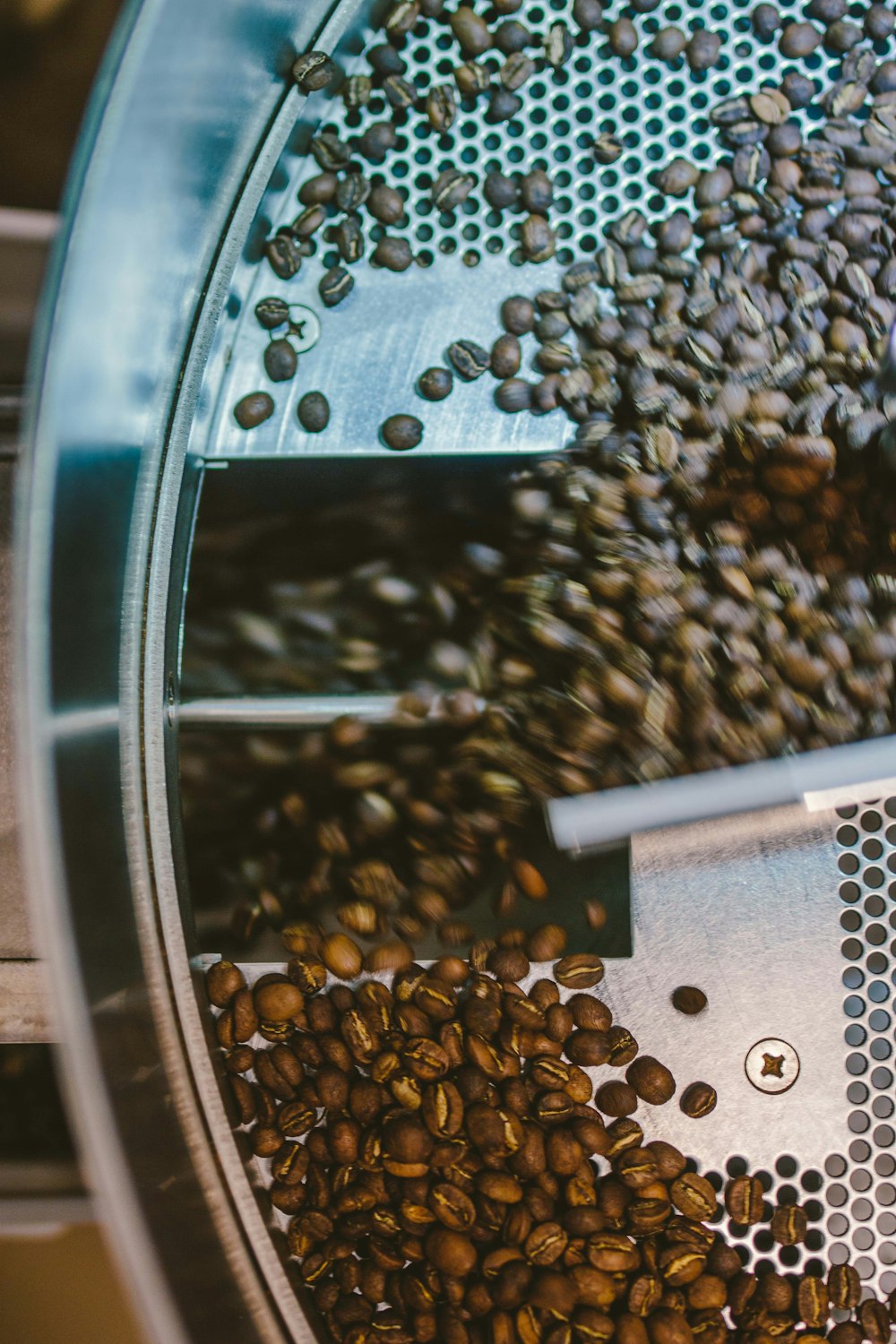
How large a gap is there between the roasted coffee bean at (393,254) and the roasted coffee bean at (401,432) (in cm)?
13

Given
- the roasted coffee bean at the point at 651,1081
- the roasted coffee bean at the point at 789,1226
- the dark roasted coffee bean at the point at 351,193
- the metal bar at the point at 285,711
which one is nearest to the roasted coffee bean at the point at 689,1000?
the roasted coffee bean at the point at 651,1081

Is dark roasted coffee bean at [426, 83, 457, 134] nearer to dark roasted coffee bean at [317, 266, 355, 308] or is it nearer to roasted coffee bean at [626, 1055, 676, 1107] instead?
dark roasted coffee bean at [317, 266, 355, 308]

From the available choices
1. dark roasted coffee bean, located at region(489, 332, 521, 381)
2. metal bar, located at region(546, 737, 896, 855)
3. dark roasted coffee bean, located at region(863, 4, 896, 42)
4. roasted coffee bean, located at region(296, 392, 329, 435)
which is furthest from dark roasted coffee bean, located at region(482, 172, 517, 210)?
metal bar, located at region(546, 737, 896, 855)

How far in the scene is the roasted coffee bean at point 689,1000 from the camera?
2.49ft

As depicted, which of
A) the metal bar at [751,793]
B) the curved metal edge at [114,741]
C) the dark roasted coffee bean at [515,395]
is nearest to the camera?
the curved metal edge at [114,741]

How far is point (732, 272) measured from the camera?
2.58 ft

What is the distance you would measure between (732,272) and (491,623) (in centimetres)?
35

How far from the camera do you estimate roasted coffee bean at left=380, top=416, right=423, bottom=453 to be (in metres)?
0.79

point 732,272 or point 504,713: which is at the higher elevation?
point 732,272

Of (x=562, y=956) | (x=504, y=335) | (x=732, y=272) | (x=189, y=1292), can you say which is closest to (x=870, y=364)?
(x=732, y=272)

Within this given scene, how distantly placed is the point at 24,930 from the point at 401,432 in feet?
1.72

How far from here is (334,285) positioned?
2.64 feet

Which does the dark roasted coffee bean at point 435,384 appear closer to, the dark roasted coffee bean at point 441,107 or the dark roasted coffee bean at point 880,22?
the dark roasted coffee bean at point 441,107

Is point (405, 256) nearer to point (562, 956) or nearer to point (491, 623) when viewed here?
point (491, 623)
